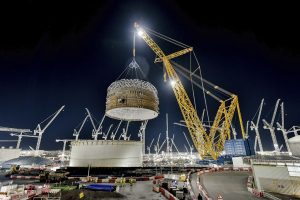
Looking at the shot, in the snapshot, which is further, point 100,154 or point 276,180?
point 100,154

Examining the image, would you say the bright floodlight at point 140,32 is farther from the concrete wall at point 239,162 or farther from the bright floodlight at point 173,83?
the concrete wall at point 239,162

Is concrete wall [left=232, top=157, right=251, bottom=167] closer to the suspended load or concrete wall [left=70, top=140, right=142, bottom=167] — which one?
concrete wall [left=70, top=140, right=142, bottom=167]

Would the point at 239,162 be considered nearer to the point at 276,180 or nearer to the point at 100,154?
the point at 276,180

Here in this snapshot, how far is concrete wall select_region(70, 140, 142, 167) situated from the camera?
4447 cm

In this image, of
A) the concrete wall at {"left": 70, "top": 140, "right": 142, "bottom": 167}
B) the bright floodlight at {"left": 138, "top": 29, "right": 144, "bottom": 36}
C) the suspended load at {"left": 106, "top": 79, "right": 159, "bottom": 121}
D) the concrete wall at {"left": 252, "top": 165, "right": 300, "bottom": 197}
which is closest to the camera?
the concrete wall at {"left": 252, "top": 165, "right": 300, "bottom": 197}

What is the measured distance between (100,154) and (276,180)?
3649 centimetres

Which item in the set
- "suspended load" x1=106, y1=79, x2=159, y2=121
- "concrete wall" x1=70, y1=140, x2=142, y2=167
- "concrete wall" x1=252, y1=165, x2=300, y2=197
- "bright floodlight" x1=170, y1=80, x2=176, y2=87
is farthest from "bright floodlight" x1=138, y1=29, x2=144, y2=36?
"concrete wall" x1=252, y1=165, x2=300, y2=197

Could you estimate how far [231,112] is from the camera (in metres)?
60.1

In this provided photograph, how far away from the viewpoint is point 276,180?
26234mm

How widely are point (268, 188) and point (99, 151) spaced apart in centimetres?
3576

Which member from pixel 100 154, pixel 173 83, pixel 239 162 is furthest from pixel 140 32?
pixel 239 162

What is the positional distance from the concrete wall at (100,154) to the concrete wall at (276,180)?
29856 mm

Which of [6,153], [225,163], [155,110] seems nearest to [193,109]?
[155,110]

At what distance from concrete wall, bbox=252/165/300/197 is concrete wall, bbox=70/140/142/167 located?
2986 cm
